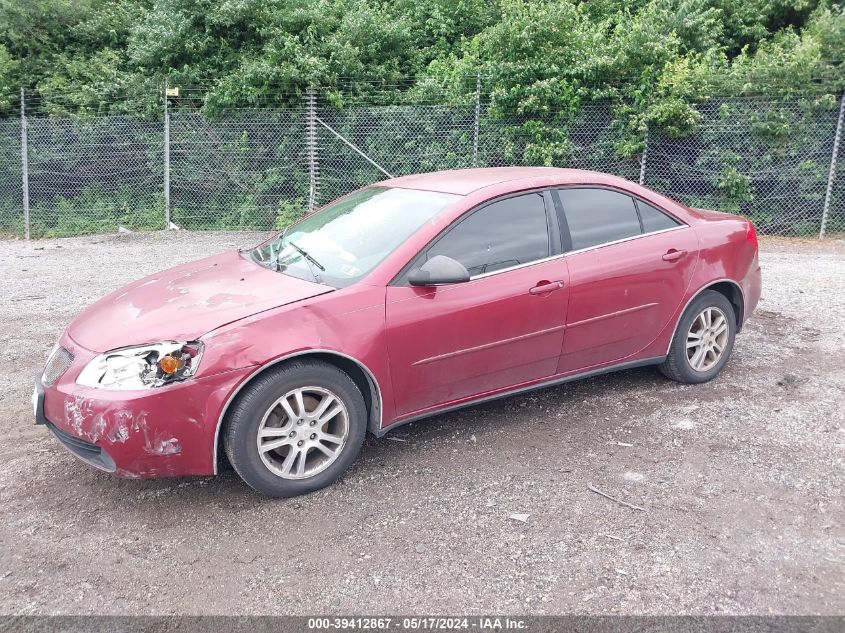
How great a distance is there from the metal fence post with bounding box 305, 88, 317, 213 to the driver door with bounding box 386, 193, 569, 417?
8.54 meters

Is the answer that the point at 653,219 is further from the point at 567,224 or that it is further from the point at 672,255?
the point at 567,224

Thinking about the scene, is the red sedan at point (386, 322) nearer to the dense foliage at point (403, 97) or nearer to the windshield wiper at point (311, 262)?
the windshield wiper at point (311, 262)

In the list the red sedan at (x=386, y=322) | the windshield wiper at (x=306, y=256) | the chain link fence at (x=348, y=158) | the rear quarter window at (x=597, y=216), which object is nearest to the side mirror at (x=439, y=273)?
the red sedan at (x=386, y=322)

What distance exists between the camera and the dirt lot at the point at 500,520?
286 cm

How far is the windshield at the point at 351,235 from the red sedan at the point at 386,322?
0.01 metres

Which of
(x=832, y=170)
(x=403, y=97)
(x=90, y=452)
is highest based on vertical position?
(x=403, y=97)

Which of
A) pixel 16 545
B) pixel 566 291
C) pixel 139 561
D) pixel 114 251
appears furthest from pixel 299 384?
pixel 114 251

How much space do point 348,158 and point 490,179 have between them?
841 cm

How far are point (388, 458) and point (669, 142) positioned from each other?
956cm

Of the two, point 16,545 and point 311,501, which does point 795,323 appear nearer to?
point 311,501

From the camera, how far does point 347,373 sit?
3.71 m

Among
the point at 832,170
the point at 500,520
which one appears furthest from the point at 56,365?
the point at 832,170

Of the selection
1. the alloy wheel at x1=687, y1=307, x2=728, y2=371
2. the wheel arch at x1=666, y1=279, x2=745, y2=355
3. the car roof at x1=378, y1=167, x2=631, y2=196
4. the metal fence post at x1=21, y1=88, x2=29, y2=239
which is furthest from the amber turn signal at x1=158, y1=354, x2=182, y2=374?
the metal fence post at x1=21, y1=88, x2=29, y2=239

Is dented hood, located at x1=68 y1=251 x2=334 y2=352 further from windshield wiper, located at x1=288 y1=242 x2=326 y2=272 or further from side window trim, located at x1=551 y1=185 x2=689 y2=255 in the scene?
side window trim, located at x1=551 y1=185 x2=689 y2=255
